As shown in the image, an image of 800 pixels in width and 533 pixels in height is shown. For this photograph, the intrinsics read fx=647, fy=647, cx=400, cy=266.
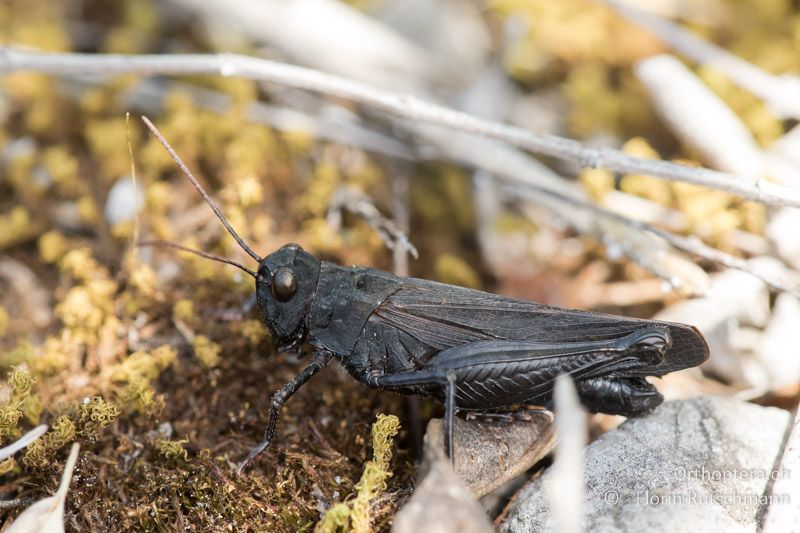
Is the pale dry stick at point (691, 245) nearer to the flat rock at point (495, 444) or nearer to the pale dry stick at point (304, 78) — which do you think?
the pale dry stick at point (304, 78)

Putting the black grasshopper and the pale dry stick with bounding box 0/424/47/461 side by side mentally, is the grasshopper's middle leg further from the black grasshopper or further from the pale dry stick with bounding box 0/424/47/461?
the pale dry stick with bounding box 0/424/47/461

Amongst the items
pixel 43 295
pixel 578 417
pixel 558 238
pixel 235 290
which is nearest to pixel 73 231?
pixel 43 295

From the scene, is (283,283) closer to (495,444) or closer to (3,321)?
(495,444)

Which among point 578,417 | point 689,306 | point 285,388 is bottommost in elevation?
point 285,388

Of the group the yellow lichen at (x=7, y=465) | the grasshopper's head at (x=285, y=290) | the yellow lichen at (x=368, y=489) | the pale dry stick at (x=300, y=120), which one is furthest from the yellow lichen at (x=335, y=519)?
the pale dry stick at (x=300, y=120)

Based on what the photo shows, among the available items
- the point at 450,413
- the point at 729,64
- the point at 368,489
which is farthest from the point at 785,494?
the point at 729,64

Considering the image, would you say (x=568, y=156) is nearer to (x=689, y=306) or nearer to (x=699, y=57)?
(x=689, y=306)
